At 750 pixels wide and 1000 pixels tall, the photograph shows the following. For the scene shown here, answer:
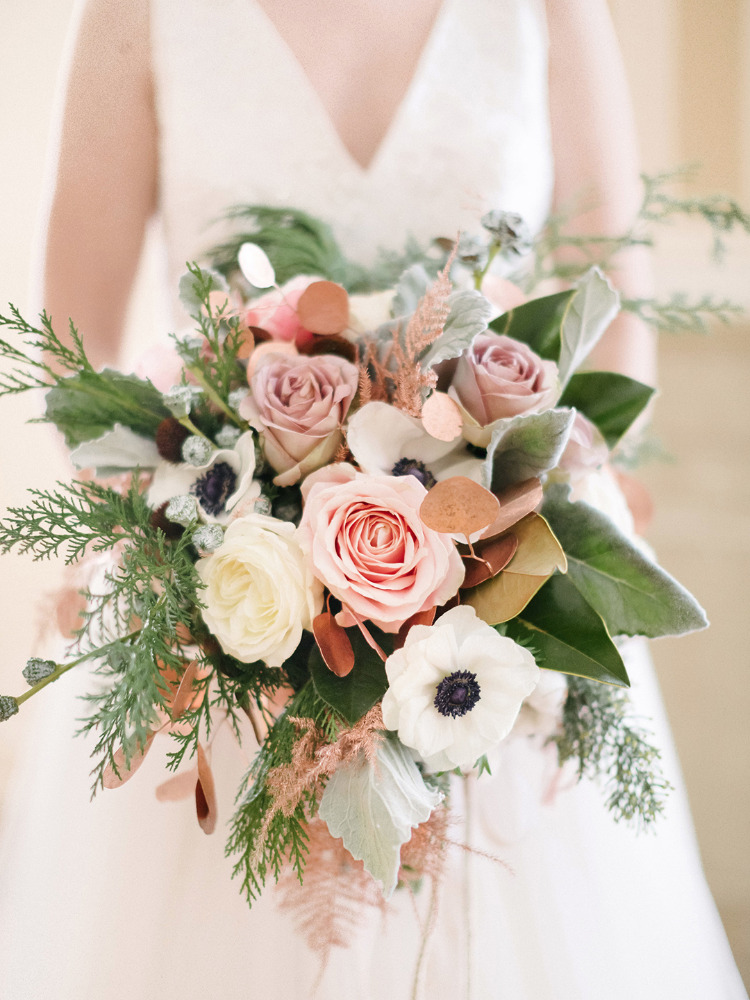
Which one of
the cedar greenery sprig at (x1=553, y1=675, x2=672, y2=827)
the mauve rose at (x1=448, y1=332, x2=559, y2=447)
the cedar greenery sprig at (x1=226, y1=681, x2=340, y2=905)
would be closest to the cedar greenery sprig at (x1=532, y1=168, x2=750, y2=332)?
the mauve rose at (x1=448, y1=332, x2=559, y2=447)

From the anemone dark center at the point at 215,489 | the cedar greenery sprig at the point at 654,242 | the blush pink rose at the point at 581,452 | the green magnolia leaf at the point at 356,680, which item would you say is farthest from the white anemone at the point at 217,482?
the cedar greenery sprig at the point at 654,242

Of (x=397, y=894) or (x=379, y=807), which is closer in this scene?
(x=379, y=807)

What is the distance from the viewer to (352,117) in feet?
2.55

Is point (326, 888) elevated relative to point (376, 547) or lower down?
lower down

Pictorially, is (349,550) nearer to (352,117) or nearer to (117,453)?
(117,453)

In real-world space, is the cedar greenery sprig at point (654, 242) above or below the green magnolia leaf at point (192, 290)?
above

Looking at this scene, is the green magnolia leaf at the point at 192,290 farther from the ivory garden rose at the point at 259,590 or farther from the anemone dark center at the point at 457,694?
the anemone dark center at the point at 457,694

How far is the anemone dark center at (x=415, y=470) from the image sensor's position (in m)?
0.42

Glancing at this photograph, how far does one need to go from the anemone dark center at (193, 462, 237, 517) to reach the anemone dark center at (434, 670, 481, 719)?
17 cm

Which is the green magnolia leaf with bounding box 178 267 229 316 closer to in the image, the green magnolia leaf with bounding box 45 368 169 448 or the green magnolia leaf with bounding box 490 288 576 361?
the green magnolia leaf with bounding box 45 368 169 448

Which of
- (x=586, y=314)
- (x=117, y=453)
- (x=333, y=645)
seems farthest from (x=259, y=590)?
(x=586, y=314)

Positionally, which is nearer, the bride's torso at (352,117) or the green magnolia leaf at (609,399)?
the green magnolia leaf at (609,399)

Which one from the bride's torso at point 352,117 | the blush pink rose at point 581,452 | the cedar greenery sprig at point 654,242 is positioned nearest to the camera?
the blush pink rose at point 581,452

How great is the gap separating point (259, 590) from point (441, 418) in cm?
14
